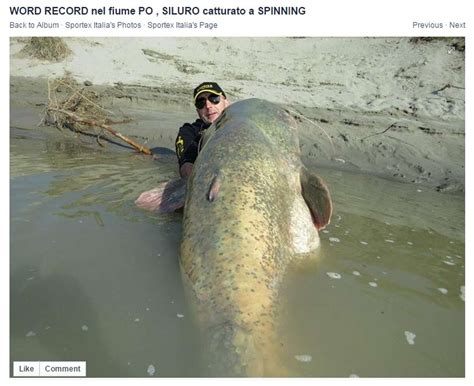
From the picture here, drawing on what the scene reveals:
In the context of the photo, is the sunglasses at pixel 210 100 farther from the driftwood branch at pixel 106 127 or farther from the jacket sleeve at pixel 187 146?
the driftwood branch at pixel 106 127

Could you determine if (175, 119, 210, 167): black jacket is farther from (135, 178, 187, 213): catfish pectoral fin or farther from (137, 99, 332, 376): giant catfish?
(137, 99, 332, 376): giant catfish

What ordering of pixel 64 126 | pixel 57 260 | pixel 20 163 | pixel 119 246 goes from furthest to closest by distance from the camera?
pixel 64 126 → pixel 20 163 → pixel 119 246 → pixel 57 260

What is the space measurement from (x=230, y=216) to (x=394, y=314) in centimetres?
134

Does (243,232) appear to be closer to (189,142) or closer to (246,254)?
(246,254)

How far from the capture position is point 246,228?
258 centimetres

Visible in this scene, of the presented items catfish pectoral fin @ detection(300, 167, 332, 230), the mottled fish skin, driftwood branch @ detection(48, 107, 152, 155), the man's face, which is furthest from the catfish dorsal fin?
driftwood branch @ detection(48, 107, 152, 155)

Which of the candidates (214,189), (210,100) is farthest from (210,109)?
(214,189)

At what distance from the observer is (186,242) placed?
2.77 metres

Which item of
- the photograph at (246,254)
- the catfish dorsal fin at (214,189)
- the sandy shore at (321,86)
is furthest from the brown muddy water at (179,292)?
the sandy shore at (321,86)

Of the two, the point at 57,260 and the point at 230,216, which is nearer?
the point at 230,216

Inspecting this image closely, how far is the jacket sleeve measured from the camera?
4973 mm
